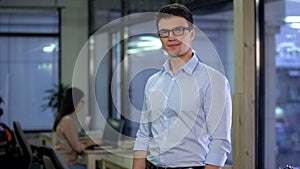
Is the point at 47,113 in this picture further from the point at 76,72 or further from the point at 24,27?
the point at 24,27

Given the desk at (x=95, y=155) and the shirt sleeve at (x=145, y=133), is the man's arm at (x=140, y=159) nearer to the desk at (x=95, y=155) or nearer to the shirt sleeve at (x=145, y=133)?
the shirt sleeve at (x=145, y=133)

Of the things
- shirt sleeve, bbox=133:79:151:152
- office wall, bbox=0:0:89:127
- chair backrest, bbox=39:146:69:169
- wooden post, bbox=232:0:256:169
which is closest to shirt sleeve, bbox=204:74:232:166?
shirt sleeve, bbox=133:79:151:152

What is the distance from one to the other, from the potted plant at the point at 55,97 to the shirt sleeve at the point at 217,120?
6.11 metres

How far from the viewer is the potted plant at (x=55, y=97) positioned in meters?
8.33

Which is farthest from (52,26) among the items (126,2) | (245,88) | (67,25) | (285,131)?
(245,88)

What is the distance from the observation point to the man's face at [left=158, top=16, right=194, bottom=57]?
2.40 metres

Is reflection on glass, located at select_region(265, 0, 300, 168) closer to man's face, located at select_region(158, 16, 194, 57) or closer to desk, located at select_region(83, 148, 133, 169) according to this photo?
desk, located at select_region(83, 148, 133, 169)

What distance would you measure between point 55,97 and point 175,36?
6.22 meters

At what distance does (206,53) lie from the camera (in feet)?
12.5

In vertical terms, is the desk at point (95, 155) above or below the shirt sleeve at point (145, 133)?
below

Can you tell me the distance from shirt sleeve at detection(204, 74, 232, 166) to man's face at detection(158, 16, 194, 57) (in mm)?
197

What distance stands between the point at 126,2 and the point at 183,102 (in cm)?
459

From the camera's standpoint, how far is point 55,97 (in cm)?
840

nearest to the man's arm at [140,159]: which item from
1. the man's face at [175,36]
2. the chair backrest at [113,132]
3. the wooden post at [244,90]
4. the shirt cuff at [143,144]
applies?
the shirt cuff at [143,144]
